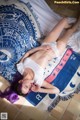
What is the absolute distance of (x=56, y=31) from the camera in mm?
1798

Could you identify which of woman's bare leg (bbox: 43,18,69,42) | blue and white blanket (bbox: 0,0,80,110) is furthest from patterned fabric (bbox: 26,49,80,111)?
woman's bare leg (bbox: 43,18,69,42)

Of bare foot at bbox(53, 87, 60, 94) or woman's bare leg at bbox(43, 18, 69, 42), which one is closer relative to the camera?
bare foot at bbox(53, 87, 60, 94)

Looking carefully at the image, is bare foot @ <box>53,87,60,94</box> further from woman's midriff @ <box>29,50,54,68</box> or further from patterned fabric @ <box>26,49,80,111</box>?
woman's midriff @ <box>29,50,54,68</box>

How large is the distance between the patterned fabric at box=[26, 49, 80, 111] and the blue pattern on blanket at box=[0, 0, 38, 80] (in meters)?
0.28

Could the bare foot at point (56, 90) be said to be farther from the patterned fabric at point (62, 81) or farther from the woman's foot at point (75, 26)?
the woman's foot at point (75, 26)

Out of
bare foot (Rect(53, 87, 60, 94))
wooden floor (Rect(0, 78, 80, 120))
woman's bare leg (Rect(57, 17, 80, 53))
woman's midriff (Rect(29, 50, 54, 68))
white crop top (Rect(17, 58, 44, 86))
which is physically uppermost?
woman's bare leg (Rect(57, 17, 80, 53))

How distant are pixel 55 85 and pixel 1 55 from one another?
50cm

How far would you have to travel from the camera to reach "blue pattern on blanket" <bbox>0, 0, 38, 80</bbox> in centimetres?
168

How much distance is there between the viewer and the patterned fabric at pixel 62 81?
1.65 m

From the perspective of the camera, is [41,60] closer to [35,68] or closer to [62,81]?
[35,68]

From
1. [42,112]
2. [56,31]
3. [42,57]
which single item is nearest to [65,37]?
[56,31]

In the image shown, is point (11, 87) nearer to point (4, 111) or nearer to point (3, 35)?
point (4, 111)

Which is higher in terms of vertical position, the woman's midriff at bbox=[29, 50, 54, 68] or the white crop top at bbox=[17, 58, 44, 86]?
the woman's midriff at bbox=[29, 50, 54, 68]

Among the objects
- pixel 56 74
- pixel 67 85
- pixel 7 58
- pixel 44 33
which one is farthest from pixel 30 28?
pixel 67 85
